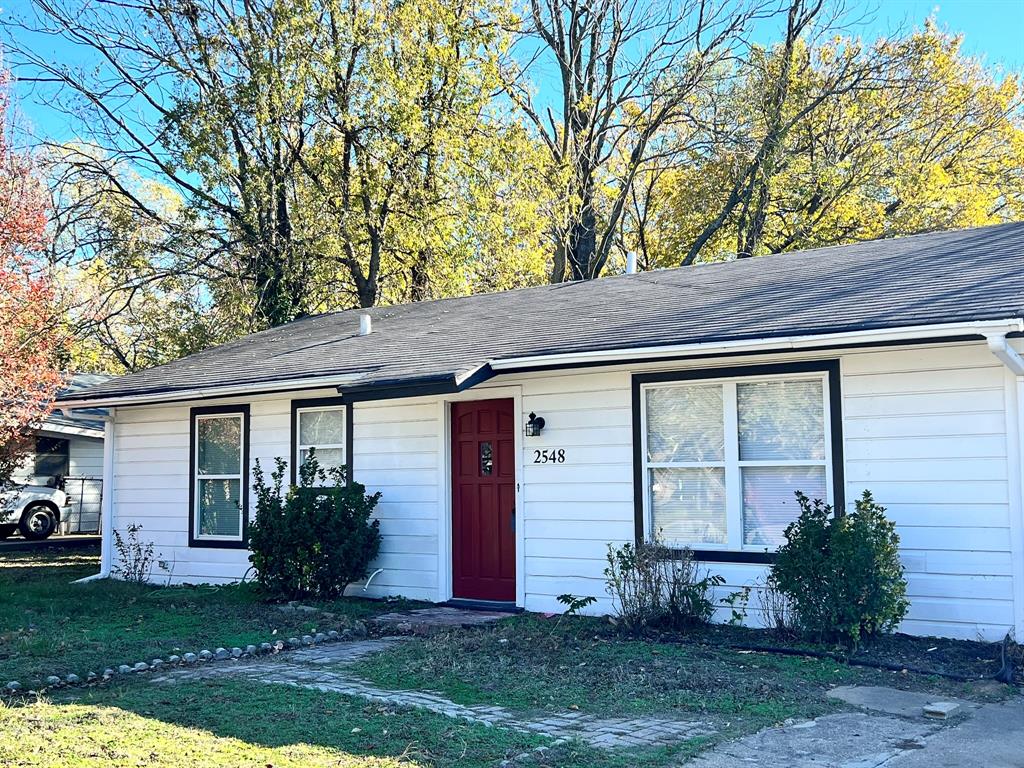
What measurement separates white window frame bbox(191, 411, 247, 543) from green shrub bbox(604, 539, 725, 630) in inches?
235

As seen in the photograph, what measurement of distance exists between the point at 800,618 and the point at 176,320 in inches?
674

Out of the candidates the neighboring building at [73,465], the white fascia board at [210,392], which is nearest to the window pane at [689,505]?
the white fascia board at [210,392]

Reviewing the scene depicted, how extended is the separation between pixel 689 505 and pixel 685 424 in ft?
2.52

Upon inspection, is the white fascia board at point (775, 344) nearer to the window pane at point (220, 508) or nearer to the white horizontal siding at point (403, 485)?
the white horizontal siding at point (403, 485)

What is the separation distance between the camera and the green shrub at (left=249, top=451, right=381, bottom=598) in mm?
10719

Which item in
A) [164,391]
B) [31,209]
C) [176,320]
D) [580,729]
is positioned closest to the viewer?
[580,729]

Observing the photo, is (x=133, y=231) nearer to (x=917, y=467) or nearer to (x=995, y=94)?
(x=917, y=467)

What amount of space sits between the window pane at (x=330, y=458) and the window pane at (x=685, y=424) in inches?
167

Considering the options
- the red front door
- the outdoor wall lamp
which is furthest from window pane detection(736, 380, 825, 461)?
the red front door

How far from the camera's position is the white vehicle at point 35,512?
72.9 ft

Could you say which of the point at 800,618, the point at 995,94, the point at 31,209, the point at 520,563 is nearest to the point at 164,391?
the point at 31,209

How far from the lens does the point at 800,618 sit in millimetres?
7883

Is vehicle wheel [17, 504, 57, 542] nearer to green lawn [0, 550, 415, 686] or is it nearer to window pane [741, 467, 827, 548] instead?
green lawn [0, 550, 415, 686]

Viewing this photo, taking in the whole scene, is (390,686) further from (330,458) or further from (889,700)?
(330,458)
